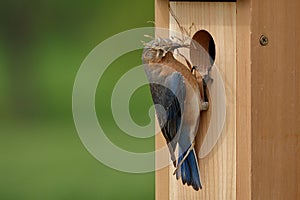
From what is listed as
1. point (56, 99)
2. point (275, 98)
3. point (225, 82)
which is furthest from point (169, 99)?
point (56, 99)

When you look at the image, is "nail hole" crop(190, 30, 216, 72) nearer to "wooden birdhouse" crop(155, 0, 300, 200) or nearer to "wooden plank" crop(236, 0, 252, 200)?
"wooden birdhouse" crop(155, 0, 300, 200)

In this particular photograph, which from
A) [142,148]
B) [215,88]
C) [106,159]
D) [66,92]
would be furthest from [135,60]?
[215,88]

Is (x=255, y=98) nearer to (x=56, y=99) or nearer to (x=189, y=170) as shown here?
(x=189, y=170)

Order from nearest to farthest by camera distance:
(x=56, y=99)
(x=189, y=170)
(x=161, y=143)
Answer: (x=189, y=170) → (x=161, y=143) → (x=56, y=99)

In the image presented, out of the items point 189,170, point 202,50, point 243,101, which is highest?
point 202,50

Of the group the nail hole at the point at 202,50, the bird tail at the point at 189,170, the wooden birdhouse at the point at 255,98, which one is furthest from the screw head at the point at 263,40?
the bird tail at the point at 189,170

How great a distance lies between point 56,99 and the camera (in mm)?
7520

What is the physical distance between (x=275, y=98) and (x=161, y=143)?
424 millimetres

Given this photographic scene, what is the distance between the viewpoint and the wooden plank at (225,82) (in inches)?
102

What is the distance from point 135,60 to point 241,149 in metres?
4.89

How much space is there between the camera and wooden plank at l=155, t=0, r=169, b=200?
9.11 feet

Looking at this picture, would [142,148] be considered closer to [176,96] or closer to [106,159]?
[106,159]

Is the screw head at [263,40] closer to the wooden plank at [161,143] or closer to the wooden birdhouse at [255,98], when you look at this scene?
the wooden birdhouse at [255,98]

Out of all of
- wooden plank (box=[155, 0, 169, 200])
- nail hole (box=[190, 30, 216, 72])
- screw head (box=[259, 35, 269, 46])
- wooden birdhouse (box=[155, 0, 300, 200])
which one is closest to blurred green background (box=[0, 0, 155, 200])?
wooden plank (box=[155, 0, 169, 200])
